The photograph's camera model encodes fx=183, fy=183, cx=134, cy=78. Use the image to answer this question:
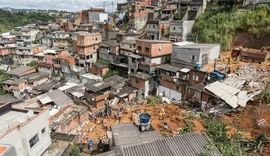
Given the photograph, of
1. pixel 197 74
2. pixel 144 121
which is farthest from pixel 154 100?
pixel 144 121

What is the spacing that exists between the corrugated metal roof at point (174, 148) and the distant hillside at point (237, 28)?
97.3 ft

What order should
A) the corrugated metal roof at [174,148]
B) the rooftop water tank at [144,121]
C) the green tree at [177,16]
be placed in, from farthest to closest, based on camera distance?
the green tree at [177,16]
the rooftop water tank at [144,121]
the corrugated metal roof at [174,148]

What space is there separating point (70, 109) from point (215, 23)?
31.1m

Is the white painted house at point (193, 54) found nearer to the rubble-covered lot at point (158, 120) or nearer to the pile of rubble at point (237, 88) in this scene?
the pile of rubble at point (237, 88)

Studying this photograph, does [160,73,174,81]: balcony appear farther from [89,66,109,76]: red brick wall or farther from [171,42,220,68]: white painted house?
[89,66,109,76]: red brick wall

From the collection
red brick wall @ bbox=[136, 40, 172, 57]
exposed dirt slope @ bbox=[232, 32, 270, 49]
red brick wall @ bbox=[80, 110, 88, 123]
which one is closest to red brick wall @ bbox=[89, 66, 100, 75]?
red brick wall @ bbox=[136, 40, 172, 57]

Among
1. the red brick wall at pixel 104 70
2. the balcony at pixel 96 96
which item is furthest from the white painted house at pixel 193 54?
the red brick wall at pixel 104 70

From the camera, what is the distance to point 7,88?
40.4 metres

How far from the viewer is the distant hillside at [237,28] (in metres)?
32.4

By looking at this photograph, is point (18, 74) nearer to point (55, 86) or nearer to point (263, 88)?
point (55, 86)

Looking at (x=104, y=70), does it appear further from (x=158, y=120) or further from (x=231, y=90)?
(x=231, y=90)

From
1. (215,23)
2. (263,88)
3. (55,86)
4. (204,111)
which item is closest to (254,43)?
(215,23)

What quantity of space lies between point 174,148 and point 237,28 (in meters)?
34.4

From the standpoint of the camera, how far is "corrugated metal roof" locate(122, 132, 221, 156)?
7441 millimetres
